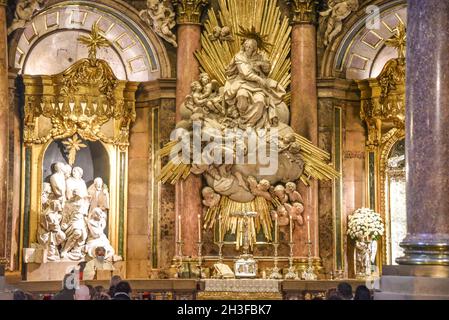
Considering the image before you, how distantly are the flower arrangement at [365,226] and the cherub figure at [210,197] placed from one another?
9.12 feet

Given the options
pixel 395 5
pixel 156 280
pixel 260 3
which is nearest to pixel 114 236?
pixel 156 280

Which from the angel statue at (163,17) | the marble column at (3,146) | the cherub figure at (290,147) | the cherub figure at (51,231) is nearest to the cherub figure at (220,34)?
the angel statue at (163,17)

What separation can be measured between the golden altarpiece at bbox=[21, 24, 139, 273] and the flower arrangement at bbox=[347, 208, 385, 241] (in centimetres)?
473

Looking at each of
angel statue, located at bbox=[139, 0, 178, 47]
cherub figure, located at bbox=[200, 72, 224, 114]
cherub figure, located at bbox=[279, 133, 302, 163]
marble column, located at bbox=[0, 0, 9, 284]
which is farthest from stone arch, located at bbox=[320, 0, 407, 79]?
marble column, located at bbox=[0, 0, 9, 284]

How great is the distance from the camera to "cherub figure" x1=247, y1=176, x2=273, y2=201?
20.3m

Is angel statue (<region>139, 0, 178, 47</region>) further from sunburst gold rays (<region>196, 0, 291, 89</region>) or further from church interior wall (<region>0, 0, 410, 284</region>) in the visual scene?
sunburst gold rays (<region>196, 0, 291, 89</region>)

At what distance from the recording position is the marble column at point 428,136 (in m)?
14.6

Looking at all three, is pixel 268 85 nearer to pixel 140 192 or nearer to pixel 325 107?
pixel 325 107

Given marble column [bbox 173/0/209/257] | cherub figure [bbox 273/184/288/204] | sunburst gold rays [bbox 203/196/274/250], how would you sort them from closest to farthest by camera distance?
cherub figure [bbox 273/184/288/204], marble column [bbox 173/0/209/257], sunburst gold rays [bbox 203/196/274/250]

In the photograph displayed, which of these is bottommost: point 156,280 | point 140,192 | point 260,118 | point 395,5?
point 156,280

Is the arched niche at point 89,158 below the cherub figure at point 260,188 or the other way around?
the other way around

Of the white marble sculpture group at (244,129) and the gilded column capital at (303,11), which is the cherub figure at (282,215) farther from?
the gilded column capital at (303,11)

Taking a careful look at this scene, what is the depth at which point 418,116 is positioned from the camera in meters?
14.9

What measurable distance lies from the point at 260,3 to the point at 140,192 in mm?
4685
